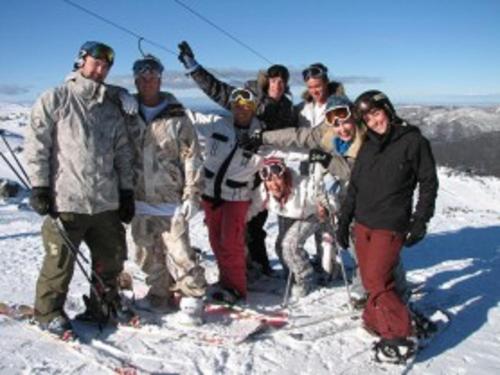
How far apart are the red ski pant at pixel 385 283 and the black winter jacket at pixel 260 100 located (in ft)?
6.48

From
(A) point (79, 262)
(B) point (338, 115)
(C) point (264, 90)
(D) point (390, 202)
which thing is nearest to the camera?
(D) point (390, 202)

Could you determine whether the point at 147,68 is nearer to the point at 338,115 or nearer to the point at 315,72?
the point at 338,115

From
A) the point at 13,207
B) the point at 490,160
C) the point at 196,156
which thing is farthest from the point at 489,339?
the point at 490,160

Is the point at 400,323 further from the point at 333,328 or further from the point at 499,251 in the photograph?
the point at 499,251

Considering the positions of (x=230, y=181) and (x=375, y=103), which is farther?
(x=230, y=181)

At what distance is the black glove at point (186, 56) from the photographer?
586 centimetres

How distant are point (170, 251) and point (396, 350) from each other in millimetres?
2109

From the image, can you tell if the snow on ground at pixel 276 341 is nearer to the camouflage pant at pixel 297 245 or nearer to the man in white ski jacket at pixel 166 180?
the camouflage pant at pixel 297 245

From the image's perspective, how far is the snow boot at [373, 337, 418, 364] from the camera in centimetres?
434

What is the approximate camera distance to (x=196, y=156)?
16.3 ft

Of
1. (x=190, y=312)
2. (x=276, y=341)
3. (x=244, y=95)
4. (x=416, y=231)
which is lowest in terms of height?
(x=276, y=341)

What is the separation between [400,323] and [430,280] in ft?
8.31

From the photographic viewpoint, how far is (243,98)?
5.48m

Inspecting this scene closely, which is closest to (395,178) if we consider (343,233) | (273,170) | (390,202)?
(390,202)
